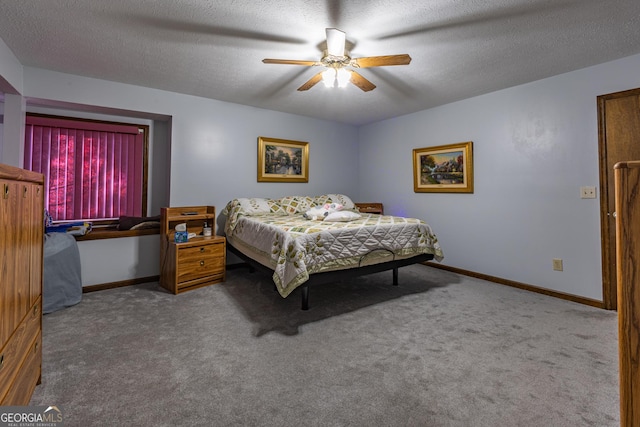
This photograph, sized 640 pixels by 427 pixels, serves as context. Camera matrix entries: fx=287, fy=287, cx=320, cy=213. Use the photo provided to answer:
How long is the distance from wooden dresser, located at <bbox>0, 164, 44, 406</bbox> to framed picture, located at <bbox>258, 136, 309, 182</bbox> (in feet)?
9.49

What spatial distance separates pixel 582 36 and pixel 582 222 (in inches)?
67.7

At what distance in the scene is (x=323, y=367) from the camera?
178 centimetres

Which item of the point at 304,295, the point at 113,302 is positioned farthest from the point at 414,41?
the point at 113,302

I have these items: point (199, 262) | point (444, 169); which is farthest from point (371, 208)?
point (199, 262)

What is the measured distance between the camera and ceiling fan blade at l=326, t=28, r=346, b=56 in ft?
6.72

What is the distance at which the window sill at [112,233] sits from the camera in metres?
3.18

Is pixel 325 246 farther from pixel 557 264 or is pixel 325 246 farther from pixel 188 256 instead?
pixel 557 264

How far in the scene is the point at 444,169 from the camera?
408 cm

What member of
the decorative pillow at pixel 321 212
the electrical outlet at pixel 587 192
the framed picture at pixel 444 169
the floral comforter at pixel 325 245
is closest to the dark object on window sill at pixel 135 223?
the floral comforter at pixel 325 245

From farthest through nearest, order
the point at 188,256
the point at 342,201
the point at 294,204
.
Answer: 1. the point at 342,201
2. the point at 294,204
3. the point at 188,256

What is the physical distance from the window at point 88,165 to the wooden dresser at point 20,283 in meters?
2.35

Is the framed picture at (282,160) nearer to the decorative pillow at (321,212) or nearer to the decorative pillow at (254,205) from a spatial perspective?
the decorative pillow at (254,205)

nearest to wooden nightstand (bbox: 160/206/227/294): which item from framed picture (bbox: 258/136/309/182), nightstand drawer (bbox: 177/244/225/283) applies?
nightstand drawer (bbox: 177/244/225/283)

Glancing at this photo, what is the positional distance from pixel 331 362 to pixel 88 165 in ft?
12.5
